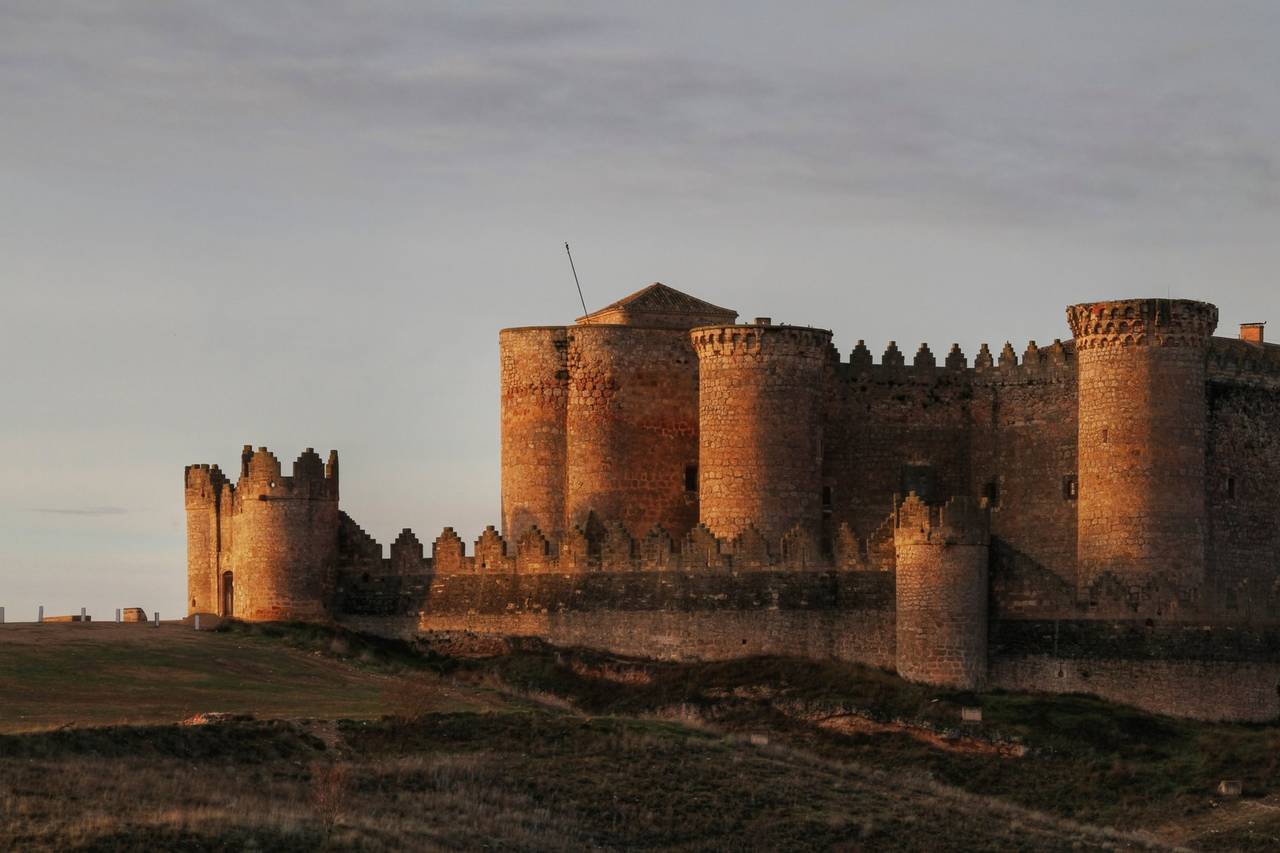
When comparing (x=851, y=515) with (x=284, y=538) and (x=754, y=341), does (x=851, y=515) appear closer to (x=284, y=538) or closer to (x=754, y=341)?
(x=754, y=341)

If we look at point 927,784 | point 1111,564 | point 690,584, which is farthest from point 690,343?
point 927,784

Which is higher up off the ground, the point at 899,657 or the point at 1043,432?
the point at 1043,432

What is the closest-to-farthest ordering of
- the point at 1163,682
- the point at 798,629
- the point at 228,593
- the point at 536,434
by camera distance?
the point at 1163,682
the point at 798,629
the point at 228,593
the point at 536,434

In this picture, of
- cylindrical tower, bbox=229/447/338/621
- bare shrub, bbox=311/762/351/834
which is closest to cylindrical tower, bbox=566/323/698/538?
cylindrical tower, bbox=229/447/338/621

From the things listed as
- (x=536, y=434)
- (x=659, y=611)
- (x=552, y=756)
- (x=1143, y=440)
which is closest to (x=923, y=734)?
(x=659, y=611)

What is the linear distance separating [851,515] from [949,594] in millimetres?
7768

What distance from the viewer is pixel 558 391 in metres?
70.7

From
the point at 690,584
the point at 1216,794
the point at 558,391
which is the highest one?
the point at 558,391

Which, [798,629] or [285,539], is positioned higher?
[285,539]

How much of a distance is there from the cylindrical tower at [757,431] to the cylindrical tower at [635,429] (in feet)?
7.33

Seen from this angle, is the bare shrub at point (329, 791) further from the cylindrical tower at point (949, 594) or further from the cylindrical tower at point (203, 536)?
the cylindrical tower at point (203, 536)

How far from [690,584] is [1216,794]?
12.9m

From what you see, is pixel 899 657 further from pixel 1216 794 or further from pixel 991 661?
pixel 1216 794

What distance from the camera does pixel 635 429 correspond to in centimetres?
7019
